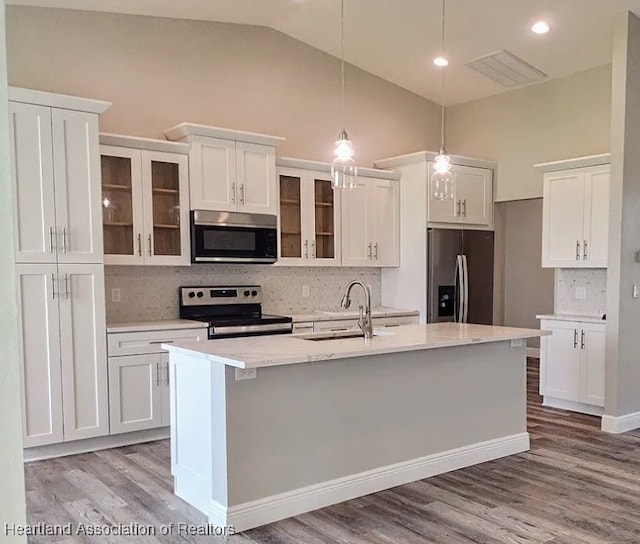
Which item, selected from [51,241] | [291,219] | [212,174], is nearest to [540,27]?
[291,219]

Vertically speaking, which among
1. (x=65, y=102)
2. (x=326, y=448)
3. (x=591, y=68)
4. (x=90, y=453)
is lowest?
(x=90, y=453)

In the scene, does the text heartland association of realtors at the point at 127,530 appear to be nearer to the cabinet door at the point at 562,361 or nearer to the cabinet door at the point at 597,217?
the cabinet door at the point at 562,361

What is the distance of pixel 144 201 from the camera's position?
459 centimetres

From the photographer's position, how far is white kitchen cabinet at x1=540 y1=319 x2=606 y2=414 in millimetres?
4977

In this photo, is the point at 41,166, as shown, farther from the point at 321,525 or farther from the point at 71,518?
the point at 321,525

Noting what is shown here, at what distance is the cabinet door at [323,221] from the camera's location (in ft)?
18.3

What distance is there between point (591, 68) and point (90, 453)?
18.0 feet

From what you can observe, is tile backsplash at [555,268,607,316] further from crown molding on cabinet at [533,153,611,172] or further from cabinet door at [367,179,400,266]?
cabinet door at [367,179,400,266]

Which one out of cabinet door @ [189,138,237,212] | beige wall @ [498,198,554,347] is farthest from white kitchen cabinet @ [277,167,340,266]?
beige wall @ [498,198,554,347]

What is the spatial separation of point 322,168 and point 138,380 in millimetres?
2623

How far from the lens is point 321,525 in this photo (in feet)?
9.52

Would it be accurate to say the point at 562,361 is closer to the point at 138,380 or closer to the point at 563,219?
the point at 563,219

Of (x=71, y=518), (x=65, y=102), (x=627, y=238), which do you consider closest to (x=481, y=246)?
(x=627, y=238)

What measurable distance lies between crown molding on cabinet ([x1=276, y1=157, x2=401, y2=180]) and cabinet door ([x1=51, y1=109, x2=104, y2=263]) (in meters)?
1.75
